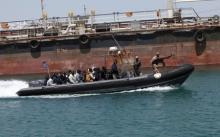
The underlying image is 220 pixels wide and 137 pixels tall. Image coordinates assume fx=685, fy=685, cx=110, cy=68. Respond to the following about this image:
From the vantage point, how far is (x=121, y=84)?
35.9 metres

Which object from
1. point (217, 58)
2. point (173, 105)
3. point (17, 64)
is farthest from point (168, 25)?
point (173, 105)

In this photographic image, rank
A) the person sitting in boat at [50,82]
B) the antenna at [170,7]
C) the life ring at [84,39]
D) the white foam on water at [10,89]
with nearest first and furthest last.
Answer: the person sitting in boat at [50,82] → the white foam on water at [10,89] → the life ring at [84,39] → the antenna at [170,7]

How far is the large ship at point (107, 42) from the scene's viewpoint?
170ft

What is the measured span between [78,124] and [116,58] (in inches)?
371

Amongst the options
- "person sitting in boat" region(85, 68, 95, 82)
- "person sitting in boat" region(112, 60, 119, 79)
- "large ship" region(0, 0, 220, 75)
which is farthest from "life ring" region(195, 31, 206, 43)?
"person sitting in boat" region(85, 68, 95, 82)

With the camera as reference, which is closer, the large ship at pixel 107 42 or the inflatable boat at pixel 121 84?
the inflatable boat at pixel 121 84

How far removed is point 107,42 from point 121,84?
1722 centimetres

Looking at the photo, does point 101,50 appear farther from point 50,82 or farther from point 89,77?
point 89,77

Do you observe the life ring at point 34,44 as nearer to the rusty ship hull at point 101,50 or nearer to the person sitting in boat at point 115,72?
the rusty ship hull at point 101,50

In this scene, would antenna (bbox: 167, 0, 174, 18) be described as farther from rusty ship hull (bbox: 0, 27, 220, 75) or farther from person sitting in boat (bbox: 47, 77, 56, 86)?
person sitting in boat (bbox: 47, 77, 56, 86)

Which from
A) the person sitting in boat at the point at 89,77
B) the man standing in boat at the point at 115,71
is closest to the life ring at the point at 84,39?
the person sitting in boat at the point at 89,77

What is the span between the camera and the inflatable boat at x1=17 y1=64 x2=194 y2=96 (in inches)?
1414

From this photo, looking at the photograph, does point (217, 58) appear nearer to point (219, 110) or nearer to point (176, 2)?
point (176, 2)

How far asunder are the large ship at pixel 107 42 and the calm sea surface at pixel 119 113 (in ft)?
36.9
